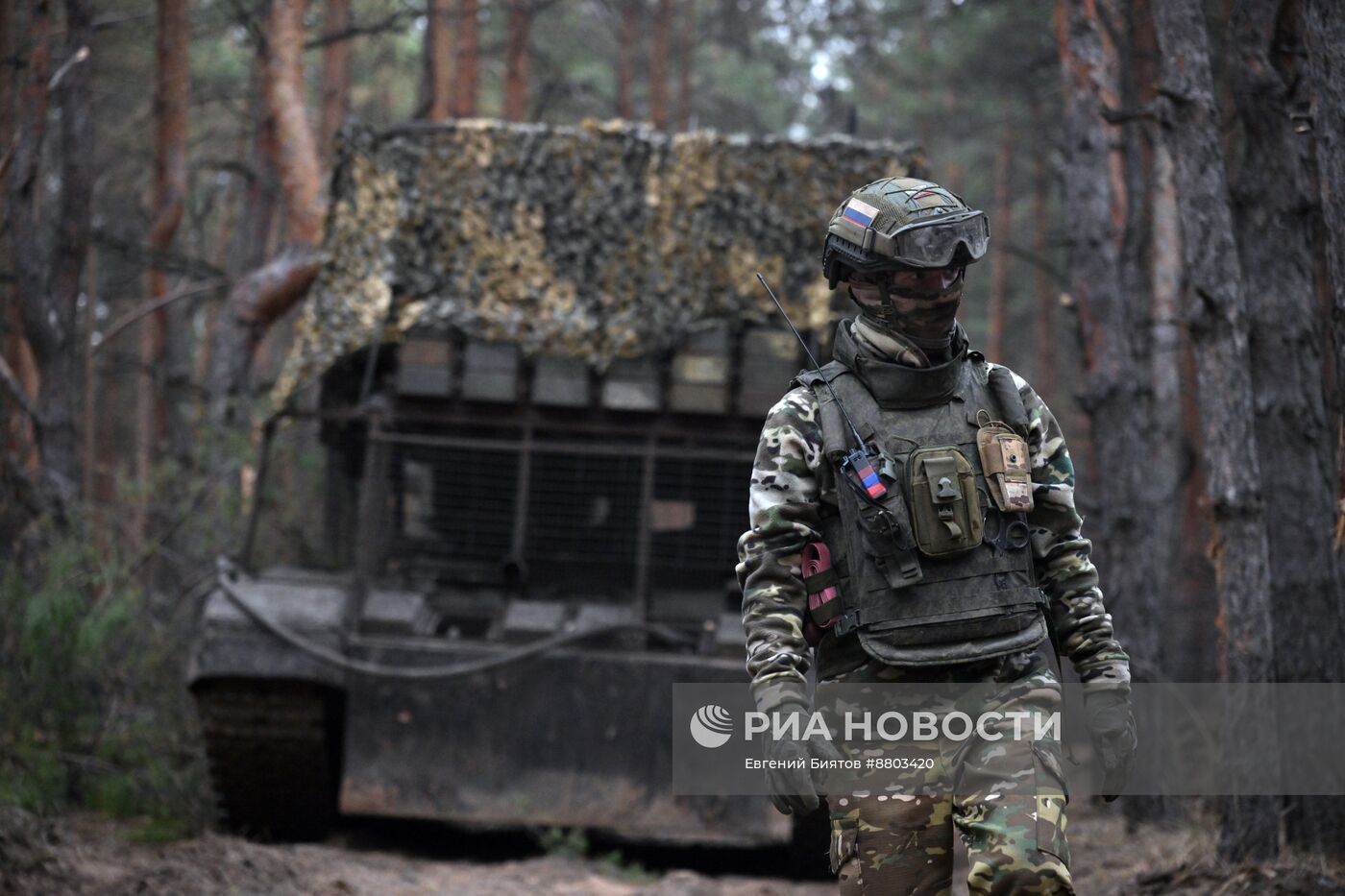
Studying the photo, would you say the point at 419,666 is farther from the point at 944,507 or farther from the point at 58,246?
the point at 944,507

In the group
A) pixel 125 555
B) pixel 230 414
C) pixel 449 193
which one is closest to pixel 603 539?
pixel 449 193

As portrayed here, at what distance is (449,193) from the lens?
809 cm

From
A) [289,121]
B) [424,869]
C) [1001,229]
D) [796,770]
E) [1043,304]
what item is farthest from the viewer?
[1001,229]

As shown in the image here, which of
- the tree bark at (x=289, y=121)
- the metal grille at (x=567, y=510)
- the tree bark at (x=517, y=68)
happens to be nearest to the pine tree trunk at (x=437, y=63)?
the tree bark at (x=517, y=68)

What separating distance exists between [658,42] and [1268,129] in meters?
14.3

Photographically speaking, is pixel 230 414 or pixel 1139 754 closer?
pixel 1139 754

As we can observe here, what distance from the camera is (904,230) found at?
11.2 feet

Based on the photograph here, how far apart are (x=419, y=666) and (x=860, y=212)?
3.95 m

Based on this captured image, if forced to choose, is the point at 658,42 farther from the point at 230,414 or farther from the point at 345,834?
the point at 345,834

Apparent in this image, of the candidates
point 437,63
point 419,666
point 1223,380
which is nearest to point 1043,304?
point 437,63

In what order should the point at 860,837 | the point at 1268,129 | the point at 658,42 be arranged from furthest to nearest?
the point at 658,42, the point at 1268,129, the point at 860,837

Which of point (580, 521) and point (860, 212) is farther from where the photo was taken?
point (580, 521)

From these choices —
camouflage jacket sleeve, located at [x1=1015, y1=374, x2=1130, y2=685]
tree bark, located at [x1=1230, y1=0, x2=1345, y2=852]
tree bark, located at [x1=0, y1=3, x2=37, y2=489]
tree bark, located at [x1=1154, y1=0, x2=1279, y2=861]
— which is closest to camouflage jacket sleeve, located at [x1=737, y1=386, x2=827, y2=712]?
camouflage jacket sleeve, located at [x1=1015, y1=374, x2=1130, y2=685]

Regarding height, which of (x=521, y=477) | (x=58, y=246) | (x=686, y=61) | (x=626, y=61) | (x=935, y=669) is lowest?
(x=935, y=669)
